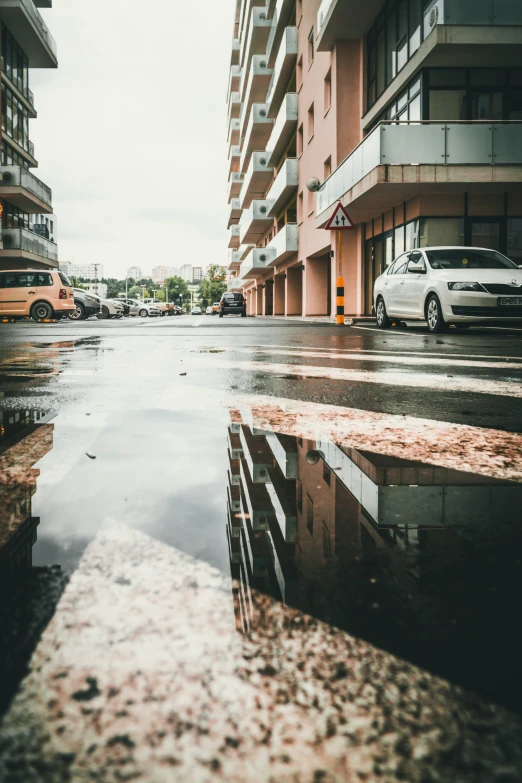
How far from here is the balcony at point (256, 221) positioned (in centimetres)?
5000

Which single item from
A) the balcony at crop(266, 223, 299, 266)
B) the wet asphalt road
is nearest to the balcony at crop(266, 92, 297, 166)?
the balcony at crop(266, 223, 299, 266)

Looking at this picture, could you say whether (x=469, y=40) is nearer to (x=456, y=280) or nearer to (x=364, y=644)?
(x=456, y=280)

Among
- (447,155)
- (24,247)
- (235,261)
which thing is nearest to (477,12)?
(447,155)

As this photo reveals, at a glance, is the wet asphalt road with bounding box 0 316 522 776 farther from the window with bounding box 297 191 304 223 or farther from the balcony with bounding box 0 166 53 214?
the balcony with bounding box 0 166 53 214

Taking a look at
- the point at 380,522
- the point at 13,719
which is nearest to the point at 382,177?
the point at 380,522

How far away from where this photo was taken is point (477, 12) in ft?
60.2

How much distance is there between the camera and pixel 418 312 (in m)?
15.6

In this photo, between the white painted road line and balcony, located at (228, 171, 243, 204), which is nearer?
the white painted road line

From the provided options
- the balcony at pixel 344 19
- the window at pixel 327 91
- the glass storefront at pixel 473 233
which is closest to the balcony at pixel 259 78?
the window at pixel 327 91

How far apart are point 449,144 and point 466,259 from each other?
5375mm

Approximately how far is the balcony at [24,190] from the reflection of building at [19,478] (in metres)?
39.4

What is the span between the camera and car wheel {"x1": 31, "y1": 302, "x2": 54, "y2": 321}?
27.1 metres

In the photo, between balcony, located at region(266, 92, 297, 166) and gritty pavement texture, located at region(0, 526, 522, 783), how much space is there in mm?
38962

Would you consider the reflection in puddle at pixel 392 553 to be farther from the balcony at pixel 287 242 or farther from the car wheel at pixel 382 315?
the balcony at pixel 287 242
